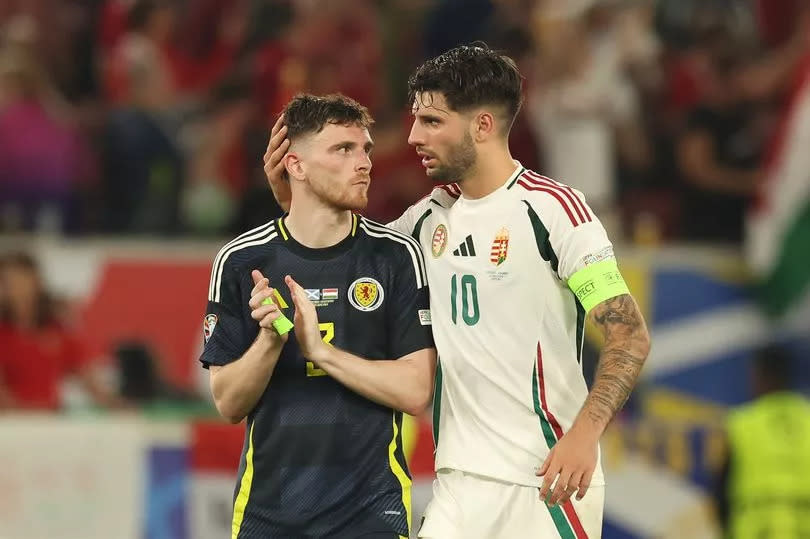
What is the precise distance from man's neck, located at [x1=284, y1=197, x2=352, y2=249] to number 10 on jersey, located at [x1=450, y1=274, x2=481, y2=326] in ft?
1.44

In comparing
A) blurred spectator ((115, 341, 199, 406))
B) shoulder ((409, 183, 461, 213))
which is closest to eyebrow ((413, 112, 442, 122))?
shoulder ((409, 183, 461, 213))

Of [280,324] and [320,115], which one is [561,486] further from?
[320,115]

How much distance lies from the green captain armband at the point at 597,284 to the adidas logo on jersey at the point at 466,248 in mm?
423

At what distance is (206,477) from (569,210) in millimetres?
4045

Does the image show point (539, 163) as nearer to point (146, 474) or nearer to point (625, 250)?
point (625, 250)

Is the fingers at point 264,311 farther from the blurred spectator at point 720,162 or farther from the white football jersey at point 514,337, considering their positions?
the blurred spectator at point 720,162

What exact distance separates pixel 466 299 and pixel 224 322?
0.86m

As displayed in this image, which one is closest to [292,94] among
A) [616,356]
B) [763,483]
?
[763,483]

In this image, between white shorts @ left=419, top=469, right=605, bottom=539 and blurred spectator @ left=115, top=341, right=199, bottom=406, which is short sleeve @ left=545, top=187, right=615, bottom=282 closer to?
Answer: white shorts @ left=419, top=469, right=605, bottom=539

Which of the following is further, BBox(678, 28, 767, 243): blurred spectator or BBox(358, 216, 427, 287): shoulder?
BBox(678, 28, 767, 243): blurred spectator

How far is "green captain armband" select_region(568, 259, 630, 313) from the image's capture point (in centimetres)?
496

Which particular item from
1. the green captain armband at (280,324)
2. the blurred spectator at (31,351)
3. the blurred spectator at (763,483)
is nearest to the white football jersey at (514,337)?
the green captain armband at (280,324)

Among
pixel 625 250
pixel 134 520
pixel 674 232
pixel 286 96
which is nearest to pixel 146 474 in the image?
pixel 134 520

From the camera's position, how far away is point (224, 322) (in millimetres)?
5148
